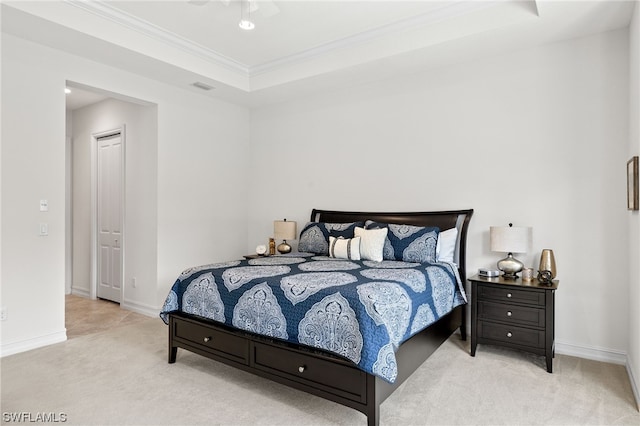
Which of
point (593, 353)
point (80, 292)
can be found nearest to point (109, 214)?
point (80, 292)

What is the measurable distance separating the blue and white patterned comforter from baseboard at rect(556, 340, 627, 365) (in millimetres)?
992

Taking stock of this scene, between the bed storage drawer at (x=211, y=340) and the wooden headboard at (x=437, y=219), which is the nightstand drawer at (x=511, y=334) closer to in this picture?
the wooden headboard at (x=437, y=219)

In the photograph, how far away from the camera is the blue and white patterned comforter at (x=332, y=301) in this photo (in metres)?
2.26

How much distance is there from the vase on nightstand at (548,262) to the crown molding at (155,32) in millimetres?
3884

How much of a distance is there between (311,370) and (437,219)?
2.31 metres

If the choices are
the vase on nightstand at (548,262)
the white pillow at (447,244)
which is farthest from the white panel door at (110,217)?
the vase on nightstand at (548,262)

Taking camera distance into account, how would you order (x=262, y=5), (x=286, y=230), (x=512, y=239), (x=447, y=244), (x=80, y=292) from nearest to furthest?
(x=262, y=5), (x=512, y=239), (x=447, y=244), (x=286, y=230), (x=80, y=292)

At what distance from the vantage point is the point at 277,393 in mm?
2748

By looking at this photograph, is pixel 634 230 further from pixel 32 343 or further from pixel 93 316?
pixel 93 316

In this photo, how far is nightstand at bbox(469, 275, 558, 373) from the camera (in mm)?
3150

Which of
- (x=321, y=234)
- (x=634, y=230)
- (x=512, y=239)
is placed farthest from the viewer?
(x=321, y=234)

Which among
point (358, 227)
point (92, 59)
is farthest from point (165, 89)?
point (358, 227)

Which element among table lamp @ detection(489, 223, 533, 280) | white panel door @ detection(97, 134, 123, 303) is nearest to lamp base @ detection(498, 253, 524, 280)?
table lamp @ detection(489, 223, 533, 280)

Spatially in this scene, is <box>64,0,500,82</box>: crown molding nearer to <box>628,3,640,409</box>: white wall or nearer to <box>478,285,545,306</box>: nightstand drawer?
<box>628,3,640,409</box>: white wall
